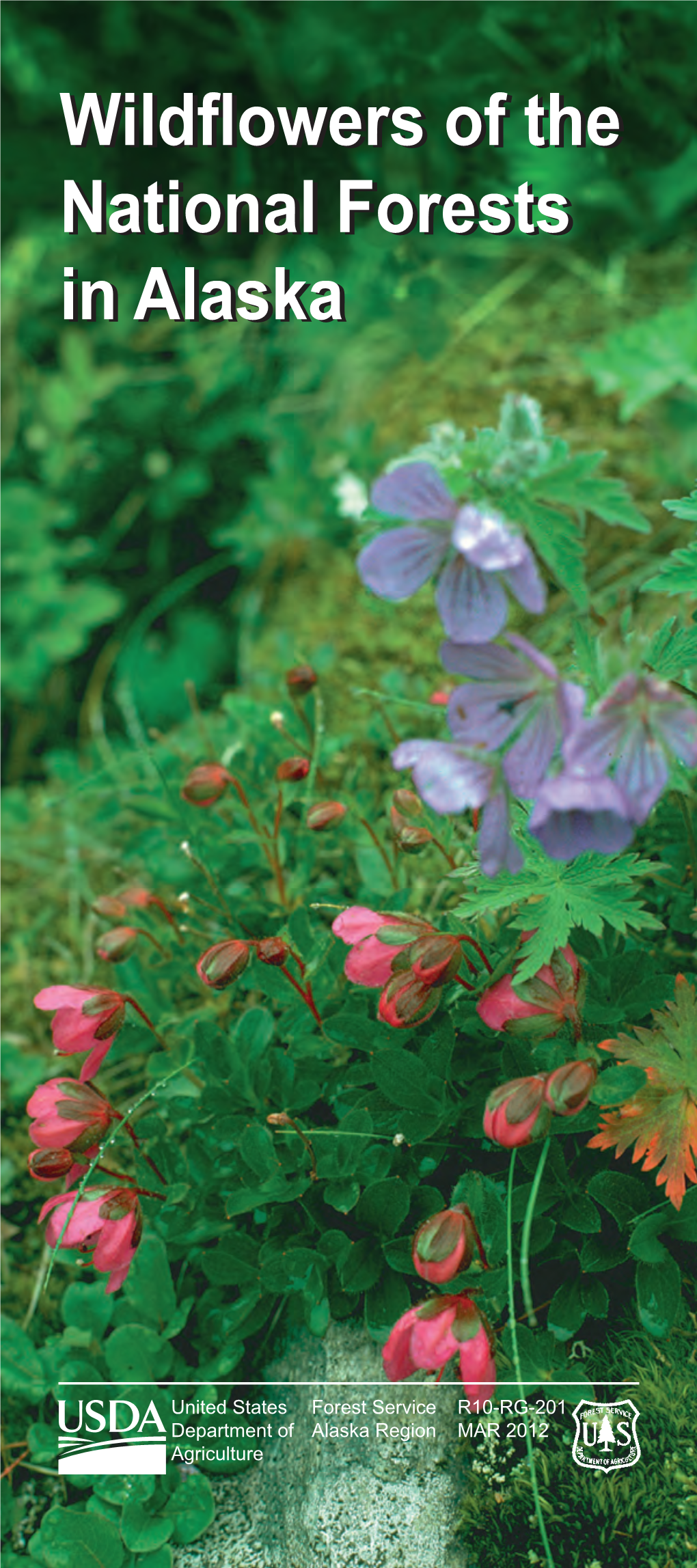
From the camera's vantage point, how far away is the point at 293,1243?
1.13 m

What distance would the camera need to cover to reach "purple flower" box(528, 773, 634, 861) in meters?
0.78

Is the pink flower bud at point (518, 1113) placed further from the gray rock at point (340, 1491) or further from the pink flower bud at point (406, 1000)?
the gray rock at point (340, 1491)

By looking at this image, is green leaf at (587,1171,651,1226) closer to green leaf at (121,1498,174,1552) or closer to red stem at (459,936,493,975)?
Result: red stem at (459,936,493,975)

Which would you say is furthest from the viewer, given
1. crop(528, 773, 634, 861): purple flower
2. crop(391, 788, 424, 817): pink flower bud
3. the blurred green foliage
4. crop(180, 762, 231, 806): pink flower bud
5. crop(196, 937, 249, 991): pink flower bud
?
the blurred green foliage

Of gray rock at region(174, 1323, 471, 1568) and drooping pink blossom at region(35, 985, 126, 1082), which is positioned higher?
drooping pink blossom at region(35, 985, 126, 1082)

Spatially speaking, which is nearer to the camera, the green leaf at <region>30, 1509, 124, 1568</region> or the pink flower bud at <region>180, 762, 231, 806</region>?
the green leaf at <region>30, 1509, 124, 1568</region>

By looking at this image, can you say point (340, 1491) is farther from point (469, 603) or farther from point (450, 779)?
point (469, 603)

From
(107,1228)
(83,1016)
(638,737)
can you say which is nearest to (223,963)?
(83,1016)

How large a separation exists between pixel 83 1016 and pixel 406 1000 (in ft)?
1.07

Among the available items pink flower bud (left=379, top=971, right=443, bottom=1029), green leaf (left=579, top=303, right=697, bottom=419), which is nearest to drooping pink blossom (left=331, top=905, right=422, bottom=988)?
pink flower bud (left=379, top=971, right=443, bottom=1029)

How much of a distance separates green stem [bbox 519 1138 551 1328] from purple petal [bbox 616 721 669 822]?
0.34m

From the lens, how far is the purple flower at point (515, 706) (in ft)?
2.74

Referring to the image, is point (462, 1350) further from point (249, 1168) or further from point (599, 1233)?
point (249, 1168)

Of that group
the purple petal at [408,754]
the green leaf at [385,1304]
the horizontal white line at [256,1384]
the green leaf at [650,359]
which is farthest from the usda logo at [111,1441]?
the green leaf at [650,359]
